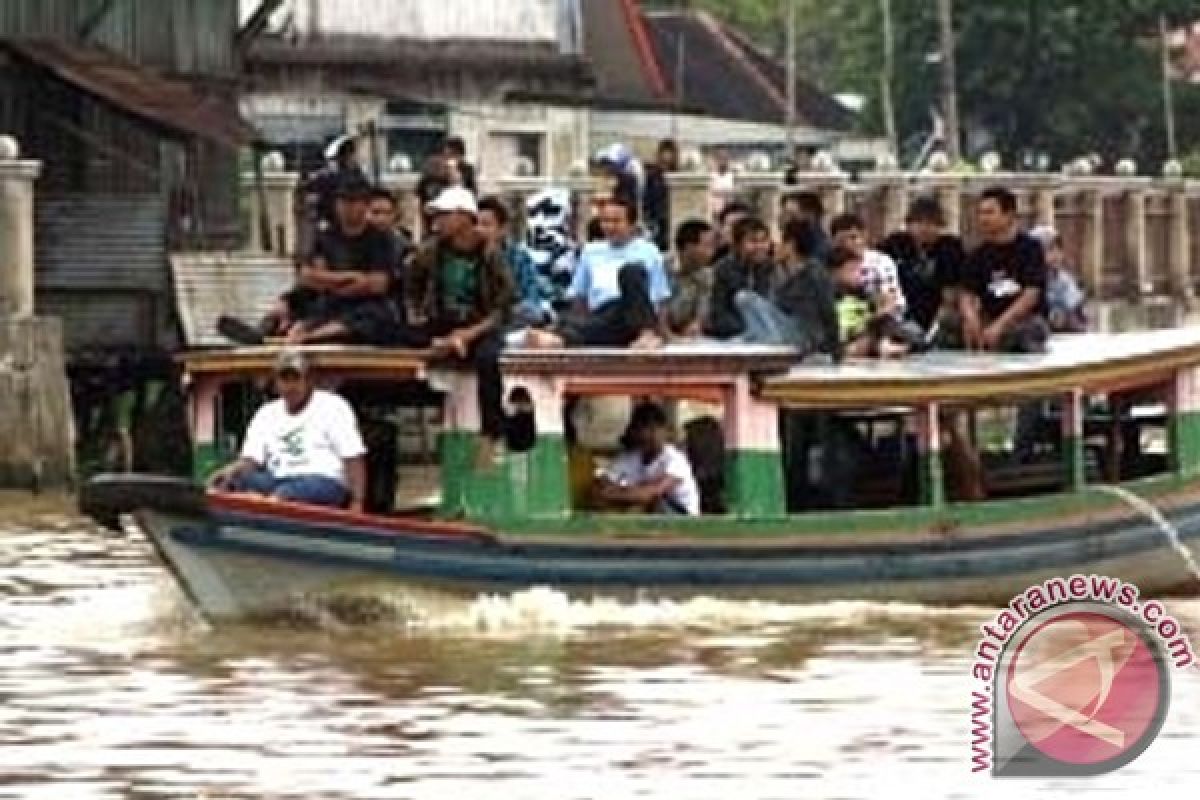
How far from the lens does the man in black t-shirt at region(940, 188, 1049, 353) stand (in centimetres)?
2359

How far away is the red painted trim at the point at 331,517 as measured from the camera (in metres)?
20.9

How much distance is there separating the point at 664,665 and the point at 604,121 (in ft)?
119

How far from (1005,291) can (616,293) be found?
2.16m

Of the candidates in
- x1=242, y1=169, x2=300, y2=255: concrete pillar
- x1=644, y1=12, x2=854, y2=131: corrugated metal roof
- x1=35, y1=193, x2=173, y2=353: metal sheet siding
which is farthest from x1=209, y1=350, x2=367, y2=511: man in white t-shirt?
x1=644, y1=12, x2=854, y2=131: corrugated metal roof

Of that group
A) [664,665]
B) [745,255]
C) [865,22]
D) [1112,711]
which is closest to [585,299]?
[745,255]

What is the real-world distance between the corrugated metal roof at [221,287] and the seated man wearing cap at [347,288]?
12008 mm

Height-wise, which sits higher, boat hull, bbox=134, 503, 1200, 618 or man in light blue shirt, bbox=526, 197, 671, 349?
man in light blue shirt, bbox=526, 197, 671, 349

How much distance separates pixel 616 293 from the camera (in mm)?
22703

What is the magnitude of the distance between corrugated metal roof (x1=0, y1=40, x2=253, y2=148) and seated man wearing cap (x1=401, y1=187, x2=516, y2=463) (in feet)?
48.0

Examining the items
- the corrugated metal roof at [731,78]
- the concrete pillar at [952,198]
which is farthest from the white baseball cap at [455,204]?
the corrugated metal roof at [731,78]

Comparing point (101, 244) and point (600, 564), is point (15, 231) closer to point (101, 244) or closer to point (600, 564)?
point (101, 244)

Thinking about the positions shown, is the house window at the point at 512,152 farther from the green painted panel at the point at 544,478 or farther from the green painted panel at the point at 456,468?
the green painted panel at the point at 544,478

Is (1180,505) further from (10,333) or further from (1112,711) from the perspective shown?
(10,333)

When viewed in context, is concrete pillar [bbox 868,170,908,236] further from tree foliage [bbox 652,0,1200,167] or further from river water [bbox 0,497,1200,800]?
tree foliage [bbox 652,0,1200,167]
